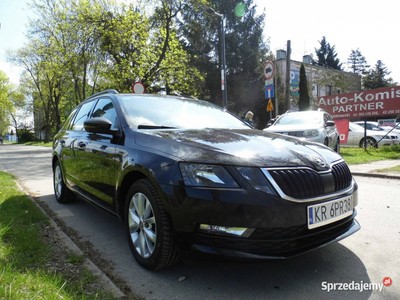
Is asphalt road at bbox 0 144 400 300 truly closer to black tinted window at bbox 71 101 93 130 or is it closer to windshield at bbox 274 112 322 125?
black tinted window at bbox 71 101 93 130

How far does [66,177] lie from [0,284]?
267cm

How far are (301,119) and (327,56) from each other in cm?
5685

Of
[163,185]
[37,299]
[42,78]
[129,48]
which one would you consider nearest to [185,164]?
[163,185]

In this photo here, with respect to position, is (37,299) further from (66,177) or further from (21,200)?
(21,200)

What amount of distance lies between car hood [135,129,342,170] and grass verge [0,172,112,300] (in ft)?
3.68

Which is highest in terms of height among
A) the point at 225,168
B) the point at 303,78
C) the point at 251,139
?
the point at 303,78

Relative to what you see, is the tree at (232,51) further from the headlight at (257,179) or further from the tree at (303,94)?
the headlight at (257,179)

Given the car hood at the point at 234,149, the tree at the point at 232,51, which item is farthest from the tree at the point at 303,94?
the car hood at the point at 234,149

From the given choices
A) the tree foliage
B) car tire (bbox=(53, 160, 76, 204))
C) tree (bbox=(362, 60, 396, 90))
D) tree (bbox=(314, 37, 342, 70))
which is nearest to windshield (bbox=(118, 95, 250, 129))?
car tire (bbox=(53, 160, 76, 204))

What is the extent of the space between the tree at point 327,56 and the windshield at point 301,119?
54449mm

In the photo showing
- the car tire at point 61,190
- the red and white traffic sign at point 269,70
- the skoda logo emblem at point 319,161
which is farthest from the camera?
the red and white traffic sign at point 269,70

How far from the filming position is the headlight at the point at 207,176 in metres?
2.15

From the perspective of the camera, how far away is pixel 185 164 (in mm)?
2271

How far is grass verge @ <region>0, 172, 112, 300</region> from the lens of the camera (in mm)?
2096
